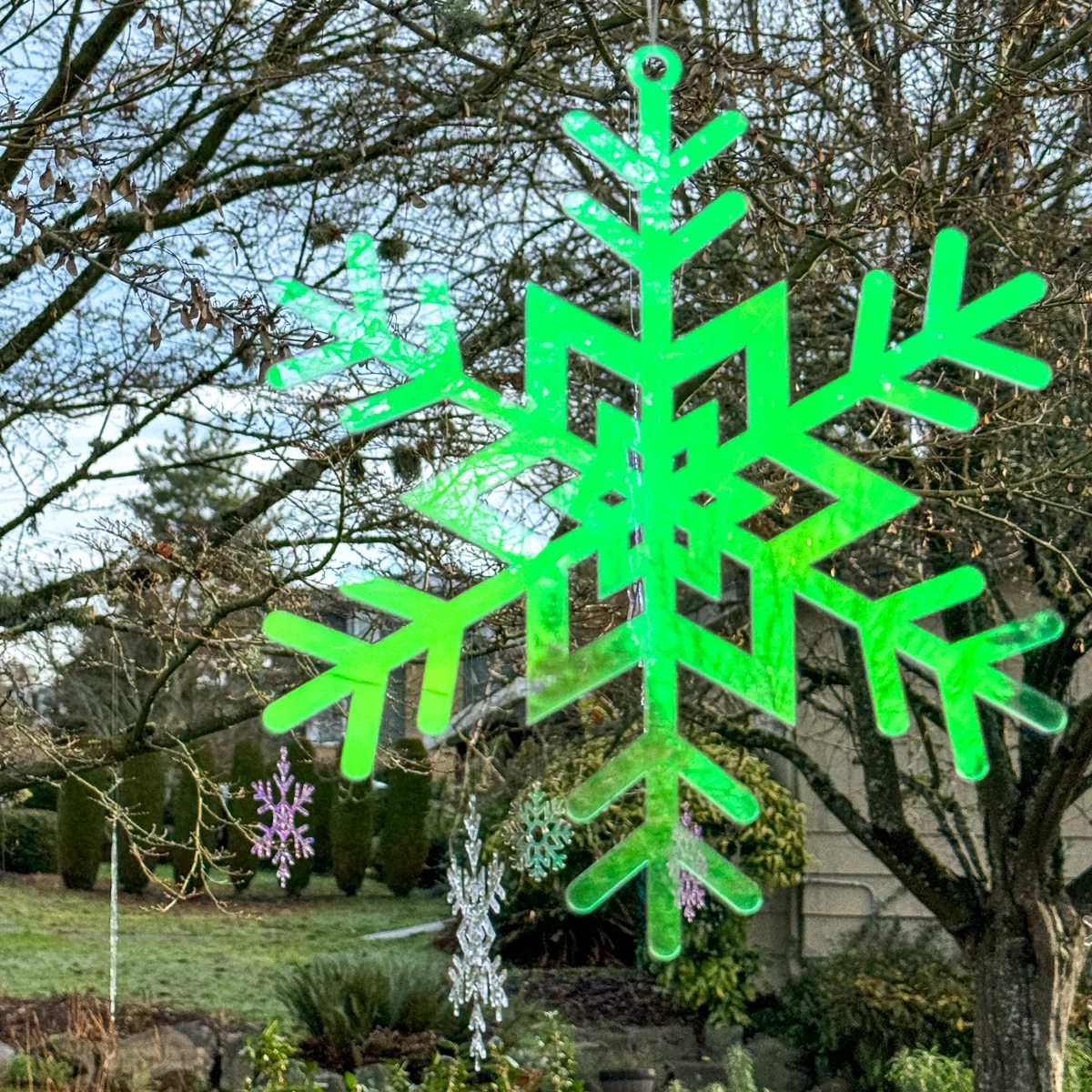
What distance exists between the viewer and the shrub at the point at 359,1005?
7.76m

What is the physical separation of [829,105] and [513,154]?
113cm

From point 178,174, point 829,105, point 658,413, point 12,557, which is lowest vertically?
point 658,413

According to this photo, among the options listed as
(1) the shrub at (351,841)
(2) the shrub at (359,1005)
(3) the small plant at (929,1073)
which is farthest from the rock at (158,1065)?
(1) the shrub at (351,841)

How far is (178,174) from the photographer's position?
4.80 metres

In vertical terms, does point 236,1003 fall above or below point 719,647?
below

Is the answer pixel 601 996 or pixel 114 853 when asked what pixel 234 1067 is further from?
pixel 601 996

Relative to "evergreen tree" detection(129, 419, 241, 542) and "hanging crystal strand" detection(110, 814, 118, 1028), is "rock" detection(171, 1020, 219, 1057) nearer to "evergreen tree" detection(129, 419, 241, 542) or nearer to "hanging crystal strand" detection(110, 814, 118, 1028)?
"hanging crystal strand" detection(110, 814, 118, 1028)

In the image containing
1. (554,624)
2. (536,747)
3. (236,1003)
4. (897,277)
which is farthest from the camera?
(236,1003)

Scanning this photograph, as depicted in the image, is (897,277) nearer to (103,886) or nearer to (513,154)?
(513,154)

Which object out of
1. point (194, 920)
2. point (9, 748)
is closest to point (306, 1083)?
point (9, 748)

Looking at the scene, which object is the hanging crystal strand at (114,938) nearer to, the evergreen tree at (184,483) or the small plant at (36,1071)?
the small plant at (36,1071)

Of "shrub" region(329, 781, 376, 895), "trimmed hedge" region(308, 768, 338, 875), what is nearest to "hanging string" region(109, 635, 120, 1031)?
"shrub" region(329, 781, 376, 895)

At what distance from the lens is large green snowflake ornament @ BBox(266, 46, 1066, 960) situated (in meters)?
1.62

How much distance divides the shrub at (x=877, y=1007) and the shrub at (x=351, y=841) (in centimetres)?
751
